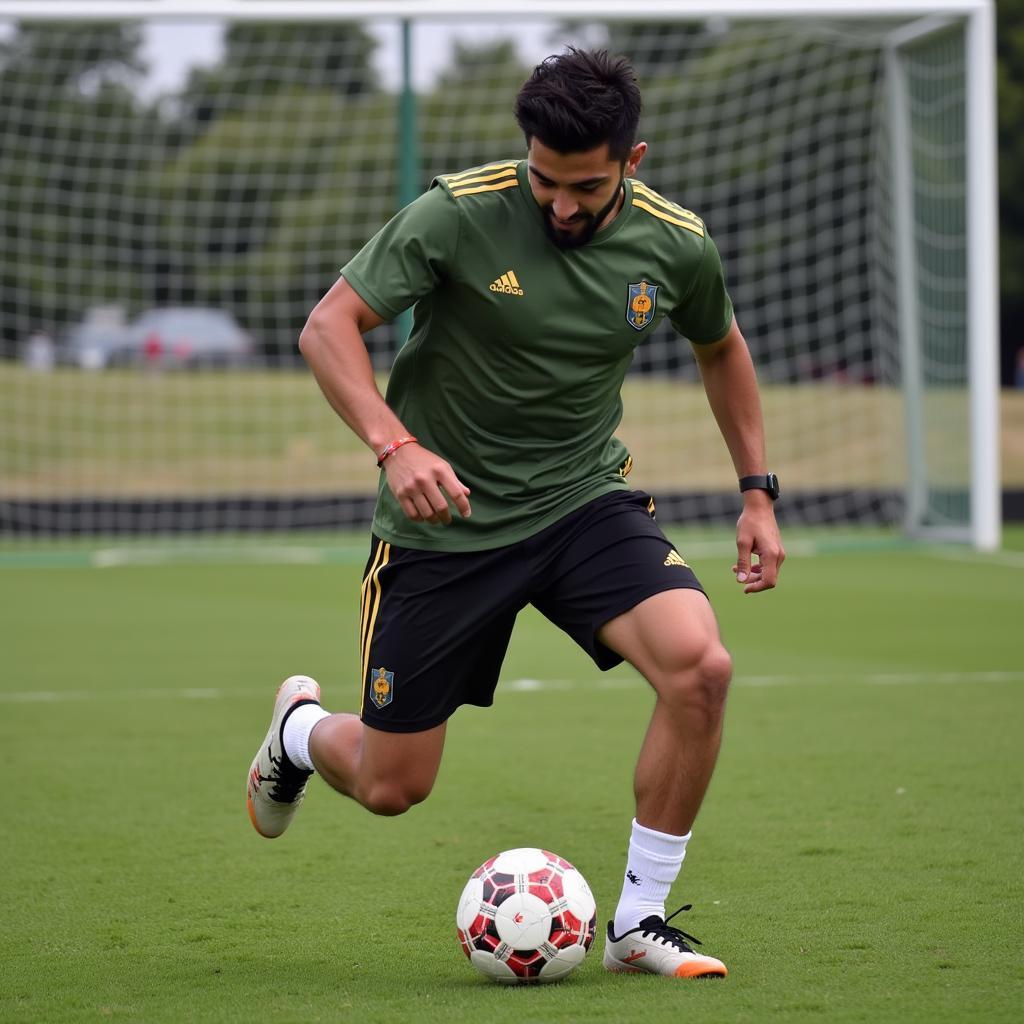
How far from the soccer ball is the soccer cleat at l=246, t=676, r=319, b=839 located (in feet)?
3.06

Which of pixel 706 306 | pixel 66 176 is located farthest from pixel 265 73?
pixel 706 306

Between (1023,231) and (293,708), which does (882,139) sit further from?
(1023,231)

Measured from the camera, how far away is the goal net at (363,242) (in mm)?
15469

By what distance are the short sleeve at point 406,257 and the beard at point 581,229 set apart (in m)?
0.21

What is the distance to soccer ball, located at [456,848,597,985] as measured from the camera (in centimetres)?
372

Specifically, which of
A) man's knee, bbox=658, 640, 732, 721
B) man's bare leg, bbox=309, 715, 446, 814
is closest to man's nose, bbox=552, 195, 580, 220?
man's knee, bbox=658, 640, 732, 721

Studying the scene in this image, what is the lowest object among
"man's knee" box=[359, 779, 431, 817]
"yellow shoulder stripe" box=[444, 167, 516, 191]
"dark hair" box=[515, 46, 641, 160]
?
"man's knee" box=[359, 779, 431, 817]

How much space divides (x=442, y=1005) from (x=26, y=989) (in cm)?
89

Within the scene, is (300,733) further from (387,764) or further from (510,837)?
(510,837)

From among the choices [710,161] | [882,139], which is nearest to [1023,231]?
[710,161]

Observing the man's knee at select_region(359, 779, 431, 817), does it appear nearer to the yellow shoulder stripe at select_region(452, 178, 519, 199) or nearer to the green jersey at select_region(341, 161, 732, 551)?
the green jersey at select_region(341, 161, 732, 551)

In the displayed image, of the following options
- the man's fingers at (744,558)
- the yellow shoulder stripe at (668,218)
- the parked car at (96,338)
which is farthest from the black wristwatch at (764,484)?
the parked car at (96,338)

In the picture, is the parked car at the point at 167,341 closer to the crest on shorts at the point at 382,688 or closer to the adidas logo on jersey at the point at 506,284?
the crest on shorts at the point at 382,688

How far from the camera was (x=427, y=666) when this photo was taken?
13.6 ft
